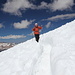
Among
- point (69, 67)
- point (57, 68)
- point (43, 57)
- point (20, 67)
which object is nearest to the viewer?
point (69, 67)

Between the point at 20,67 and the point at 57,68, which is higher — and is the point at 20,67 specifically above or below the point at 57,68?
above

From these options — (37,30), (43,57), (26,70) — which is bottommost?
(26,70)

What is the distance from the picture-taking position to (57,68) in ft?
24.9

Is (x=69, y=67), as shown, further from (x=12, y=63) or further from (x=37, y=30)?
(x=37, y=30)

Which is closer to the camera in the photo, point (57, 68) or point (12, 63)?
point (57, 68)

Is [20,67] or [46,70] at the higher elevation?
[20,67]

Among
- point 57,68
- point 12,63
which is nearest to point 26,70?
point 12,63

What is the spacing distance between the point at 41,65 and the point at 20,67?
3173 millimetres

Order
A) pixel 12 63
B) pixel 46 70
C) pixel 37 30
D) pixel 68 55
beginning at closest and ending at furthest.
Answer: pixel 68 55, pixel 46 70, pixel 12 63, pixel 37 30

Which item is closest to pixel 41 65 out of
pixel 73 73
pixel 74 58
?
pixel 74 58

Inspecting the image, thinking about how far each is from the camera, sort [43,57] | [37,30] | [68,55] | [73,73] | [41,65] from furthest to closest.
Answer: [37,30] → [43,57] → [41,65] → [68,55] → [73,73]

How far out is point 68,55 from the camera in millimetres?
8328

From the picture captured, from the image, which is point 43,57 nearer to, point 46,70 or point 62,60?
point 46,70

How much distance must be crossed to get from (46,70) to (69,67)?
263 cm
